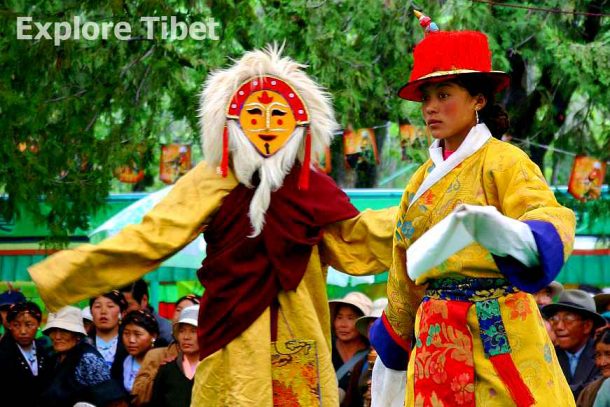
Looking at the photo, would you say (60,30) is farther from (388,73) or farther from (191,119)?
(388,73)

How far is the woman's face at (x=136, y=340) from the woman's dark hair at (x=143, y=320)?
1.4 inches

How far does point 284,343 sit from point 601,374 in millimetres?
2180

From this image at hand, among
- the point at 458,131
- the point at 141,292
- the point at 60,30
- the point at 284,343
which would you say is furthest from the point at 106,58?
the point at 458,131

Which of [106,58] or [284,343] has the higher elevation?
[106,58]

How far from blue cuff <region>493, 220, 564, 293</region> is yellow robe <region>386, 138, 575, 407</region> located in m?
0.24

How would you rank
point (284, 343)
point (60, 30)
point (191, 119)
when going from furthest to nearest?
1. point (191, 119)
2. point (60, 30)
3. point (284, 343)

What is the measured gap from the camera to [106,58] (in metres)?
10.3

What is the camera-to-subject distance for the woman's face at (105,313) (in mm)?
9469

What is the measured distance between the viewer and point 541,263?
411 centimetres

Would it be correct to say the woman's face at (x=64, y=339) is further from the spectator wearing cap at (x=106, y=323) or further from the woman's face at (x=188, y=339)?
the woman's face at (x=188, y=339)

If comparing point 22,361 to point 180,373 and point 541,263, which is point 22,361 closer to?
point 180,373

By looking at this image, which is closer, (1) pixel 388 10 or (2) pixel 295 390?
(2) pixel 295 390

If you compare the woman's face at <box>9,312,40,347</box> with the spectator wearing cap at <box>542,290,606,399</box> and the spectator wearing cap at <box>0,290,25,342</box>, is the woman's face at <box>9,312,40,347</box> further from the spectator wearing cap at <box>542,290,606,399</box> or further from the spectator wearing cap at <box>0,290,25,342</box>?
the spectator wearing cap at <box>542,290,606,399</box>

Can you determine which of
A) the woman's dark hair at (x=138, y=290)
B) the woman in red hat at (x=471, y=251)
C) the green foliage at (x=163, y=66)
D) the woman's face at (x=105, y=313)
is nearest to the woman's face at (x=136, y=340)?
the woman's face at (x=105, y=313)
